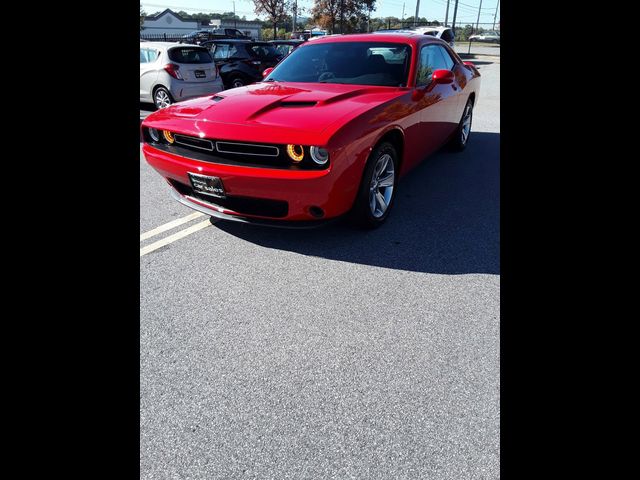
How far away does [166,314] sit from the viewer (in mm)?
2586

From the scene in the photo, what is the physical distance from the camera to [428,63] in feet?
14.9

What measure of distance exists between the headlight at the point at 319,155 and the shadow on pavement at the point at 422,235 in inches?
29.4

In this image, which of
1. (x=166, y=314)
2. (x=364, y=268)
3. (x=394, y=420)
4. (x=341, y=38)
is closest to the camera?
(x=394, y=420)

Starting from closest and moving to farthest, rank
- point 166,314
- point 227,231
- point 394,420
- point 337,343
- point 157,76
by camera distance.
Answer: point 394,420, point 337,343, point 166,314, point 227,231, point 157,76

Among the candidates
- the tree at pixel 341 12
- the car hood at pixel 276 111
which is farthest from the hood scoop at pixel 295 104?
the tree at pixel 341 12

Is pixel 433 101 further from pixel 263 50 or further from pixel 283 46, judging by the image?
pixel 283 46

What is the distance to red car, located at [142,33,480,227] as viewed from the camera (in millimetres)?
2871

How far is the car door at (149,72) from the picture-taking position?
8.95 meters

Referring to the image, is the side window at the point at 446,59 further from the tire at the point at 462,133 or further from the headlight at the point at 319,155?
the headlight at the point at 319,155

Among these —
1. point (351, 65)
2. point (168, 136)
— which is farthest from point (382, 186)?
point (168, 136)
